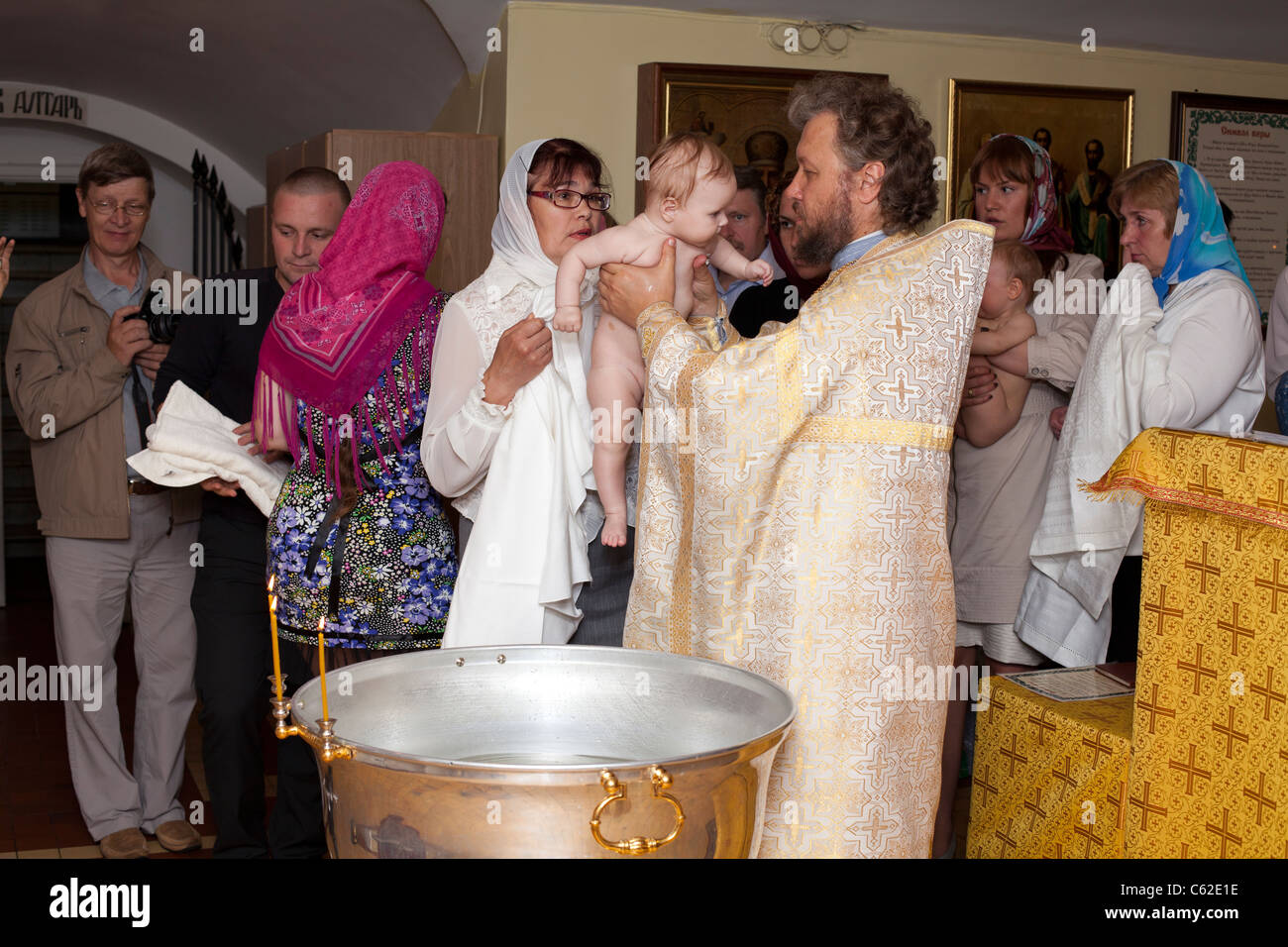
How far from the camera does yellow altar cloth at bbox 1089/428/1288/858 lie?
2109 mm

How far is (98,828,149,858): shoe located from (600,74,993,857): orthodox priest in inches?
89.5

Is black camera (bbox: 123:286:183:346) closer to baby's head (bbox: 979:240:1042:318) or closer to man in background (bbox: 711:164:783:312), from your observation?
man in background (bbox: 711:164:783:312)

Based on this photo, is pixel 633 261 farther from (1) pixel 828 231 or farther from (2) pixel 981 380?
(2) pixel 981 380

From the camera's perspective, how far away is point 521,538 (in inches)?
103

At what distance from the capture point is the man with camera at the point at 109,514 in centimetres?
383

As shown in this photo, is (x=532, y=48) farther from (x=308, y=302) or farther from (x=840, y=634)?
(x=840, y=634)

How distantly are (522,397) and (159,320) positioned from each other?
1627 mm

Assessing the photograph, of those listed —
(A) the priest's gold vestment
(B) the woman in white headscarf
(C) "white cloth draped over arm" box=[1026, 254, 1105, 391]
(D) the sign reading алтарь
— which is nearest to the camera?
(A) the priest's gold vestment

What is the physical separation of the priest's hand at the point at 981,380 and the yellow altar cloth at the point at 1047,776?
0.77 meters

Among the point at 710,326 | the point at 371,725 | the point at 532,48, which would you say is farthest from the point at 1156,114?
the point at 371,725

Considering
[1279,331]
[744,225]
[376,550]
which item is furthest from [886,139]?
[1279,331]

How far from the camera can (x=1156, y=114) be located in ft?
16.9

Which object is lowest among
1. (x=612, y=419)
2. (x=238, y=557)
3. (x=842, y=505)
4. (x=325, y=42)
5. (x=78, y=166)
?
(x=238, y=557)

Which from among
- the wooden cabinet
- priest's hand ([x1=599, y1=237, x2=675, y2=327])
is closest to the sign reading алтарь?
the wooden cabinet
